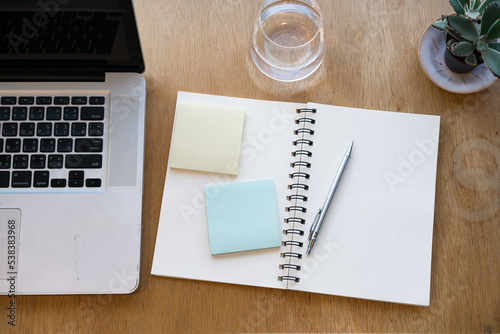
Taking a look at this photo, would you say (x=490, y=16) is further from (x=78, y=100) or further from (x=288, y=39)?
(x=78, y=100)

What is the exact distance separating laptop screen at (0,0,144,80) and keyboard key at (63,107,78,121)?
0.06m

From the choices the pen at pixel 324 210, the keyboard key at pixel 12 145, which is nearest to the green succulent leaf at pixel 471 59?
the pen at pixel 324 210

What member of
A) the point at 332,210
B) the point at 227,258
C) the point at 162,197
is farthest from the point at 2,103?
the point at 332,210

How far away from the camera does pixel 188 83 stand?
84 centimetres

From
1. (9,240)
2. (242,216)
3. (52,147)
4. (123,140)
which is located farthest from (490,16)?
(9,240)

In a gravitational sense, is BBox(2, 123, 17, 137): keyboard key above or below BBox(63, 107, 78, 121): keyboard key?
below

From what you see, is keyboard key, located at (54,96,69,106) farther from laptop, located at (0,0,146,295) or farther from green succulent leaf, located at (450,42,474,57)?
green succulent leaf, located at (450,42,474,57)

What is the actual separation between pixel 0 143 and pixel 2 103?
67 mm

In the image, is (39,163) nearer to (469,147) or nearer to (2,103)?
(2,103)

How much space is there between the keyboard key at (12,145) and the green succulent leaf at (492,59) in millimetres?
721

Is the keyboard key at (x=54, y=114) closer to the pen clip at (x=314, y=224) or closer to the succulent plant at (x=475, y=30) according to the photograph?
the pen clip at (x=314, y=224)

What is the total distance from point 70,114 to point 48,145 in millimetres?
59

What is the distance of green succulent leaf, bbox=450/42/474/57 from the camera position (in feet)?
2.43

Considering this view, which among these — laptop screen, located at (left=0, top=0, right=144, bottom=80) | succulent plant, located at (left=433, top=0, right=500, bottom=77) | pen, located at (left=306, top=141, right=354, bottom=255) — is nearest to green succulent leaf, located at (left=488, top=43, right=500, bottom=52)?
succulent plant, located at (left=433, top=0, right=500, bottom=77)
